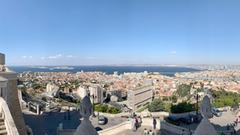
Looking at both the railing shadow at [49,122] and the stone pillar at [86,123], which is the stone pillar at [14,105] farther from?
the railing shadow at [49,122]

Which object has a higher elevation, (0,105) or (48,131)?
(0,105)

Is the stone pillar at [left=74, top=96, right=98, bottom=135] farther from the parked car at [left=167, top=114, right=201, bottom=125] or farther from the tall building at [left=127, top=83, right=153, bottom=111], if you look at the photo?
the tall building at [left=127, top=83, right=153, bottom=111]

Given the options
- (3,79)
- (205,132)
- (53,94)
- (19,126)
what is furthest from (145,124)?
(53,94)

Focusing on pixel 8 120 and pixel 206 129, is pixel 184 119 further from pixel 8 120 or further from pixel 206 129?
pixel 206 129

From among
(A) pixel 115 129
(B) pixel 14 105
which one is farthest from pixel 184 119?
(B) pixel 14 105

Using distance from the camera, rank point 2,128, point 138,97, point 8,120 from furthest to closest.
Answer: point 138,97 → point 2,128 → point 8,120

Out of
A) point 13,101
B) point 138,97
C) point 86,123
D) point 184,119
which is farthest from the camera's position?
point 138,97

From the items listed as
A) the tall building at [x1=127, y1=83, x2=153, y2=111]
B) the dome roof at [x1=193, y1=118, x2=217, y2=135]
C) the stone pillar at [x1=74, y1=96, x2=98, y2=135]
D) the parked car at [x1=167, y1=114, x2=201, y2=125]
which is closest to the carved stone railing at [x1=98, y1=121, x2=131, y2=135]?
the parked car at [x1=167, y1=114, x2=201, y2=125]

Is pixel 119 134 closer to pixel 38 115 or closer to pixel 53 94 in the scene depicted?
pixel 38 115

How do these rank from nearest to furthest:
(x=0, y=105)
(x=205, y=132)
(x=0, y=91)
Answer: (x=205, y=132), (x=0, y=105), (x=0, y=91)
